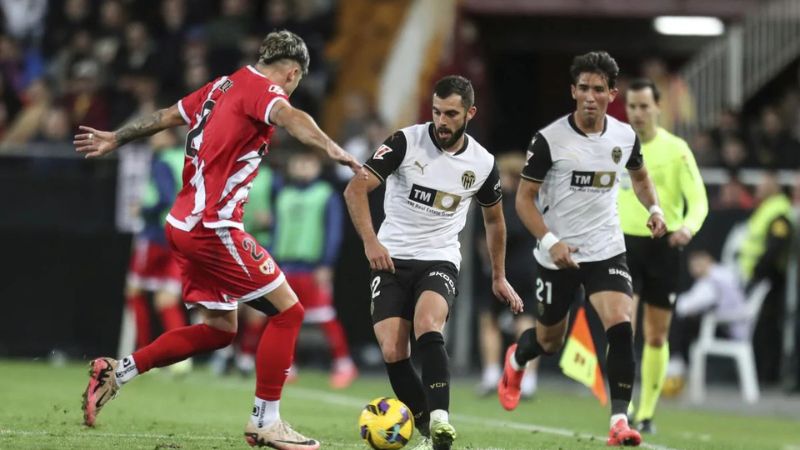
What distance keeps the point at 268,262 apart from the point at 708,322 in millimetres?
8847

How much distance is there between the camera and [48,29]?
23453 mm

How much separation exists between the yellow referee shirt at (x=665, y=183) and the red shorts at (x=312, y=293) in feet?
17.8

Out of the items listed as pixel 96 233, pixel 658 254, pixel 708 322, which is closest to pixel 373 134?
pixel 96 233

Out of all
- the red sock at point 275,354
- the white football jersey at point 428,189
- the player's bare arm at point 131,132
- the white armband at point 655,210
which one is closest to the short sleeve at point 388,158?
the white football jersey at point 428,189

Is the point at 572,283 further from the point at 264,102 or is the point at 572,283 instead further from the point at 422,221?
the point at 264,102

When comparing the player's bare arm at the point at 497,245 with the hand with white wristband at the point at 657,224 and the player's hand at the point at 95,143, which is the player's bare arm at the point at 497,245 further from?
the player's hand at the point at 95,143

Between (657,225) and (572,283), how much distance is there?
780mm

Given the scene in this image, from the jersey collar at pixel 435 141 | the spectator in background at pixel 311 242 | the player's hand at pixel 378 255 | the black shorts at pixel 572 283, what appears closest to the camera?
the player's hand at pixel 378 255

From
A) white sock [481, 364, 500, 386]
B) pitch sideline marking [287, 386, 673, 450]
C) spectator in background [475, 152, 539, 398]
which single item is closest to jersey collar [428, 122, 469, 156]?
pitch sideline marking [287, 386, 673, 450]

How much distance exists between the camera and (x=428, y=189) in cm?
986

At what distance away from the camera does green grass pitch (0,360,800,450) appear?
10375mm

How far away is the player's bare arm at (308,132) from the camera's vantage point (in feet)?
28.3

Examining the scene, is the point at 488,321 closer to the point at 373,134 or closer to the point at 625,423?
the point at 373,134

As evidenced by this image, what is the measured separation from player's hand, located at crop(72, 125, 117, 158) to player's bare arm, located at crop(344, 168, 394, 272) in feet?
5.15
